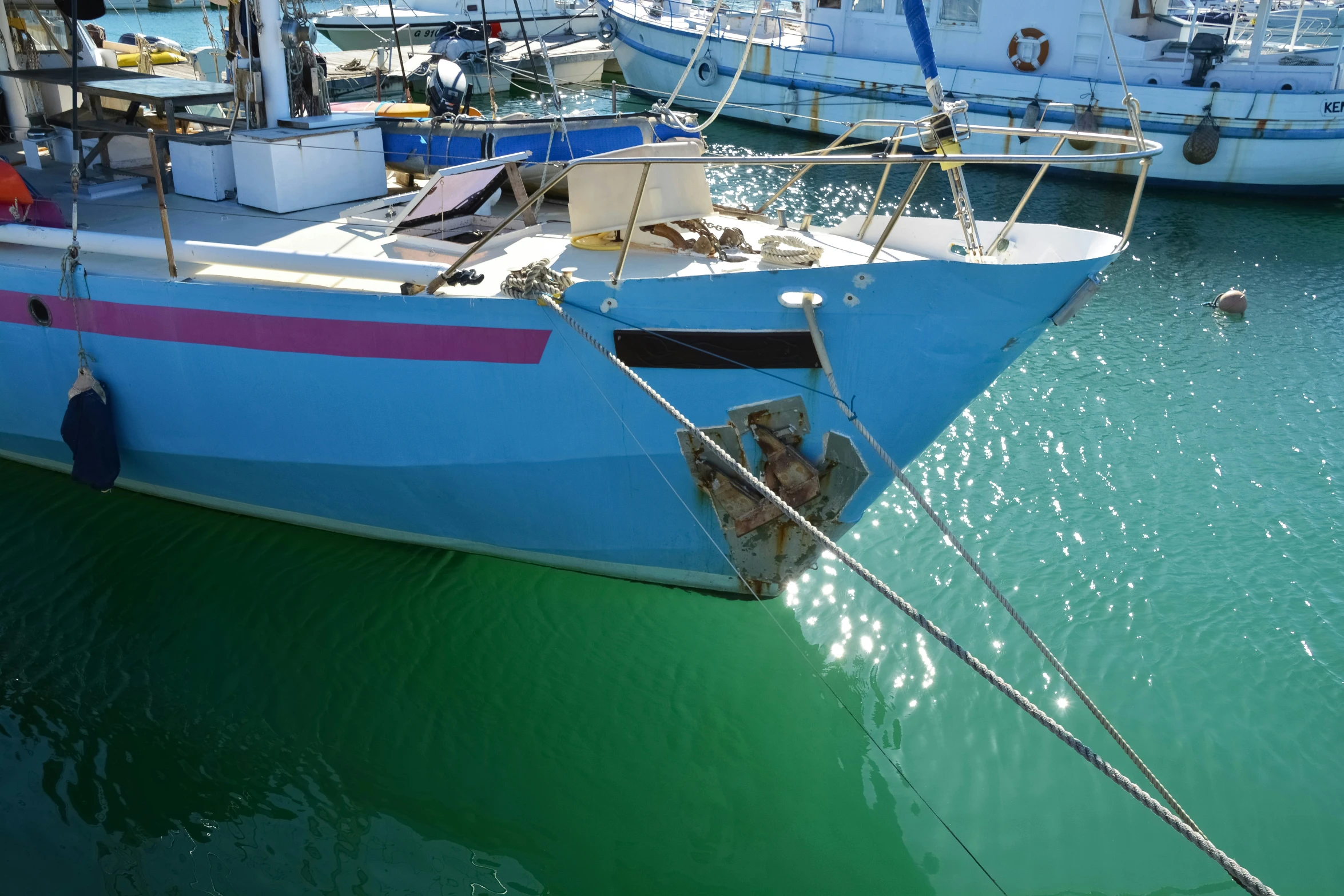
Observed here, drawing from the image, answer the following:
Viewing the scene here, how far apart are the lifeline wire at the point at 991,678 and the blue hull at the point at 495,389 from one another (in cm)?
23

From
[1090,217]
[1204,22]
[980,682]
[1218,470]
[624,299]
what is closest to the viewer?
[624,299]

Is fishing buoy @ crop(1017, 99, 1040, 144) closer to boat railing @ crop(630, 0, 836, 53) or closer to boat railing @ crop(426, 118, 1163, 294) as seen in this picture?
boat railing @ crop(630, 0, 836, 53)

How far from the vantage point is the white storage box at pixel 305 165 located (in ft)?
25.0

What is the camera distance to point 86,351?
6.84 m

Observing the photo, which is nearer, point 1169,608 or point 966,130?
point 966,130

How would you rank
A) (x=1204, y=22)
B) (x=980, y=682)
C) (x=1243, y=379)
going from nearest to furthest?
(x=980, y=682) → (x=1243, y=379) → (x=1204, y=22)

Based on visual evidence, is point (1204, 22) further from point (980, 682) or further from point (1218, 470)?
point (980, 682)

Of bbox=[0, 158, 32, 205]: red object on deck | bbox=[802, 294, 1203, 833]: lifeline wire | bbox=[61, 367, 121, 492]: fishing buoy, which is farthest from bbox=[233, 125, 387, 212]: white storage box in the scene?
bbox=[802, 294, 1203, 833]: lifeline wire

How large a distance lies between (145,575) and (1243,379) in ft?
37.4

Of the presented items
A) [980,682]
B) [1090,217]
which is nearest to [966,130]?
[980,682]

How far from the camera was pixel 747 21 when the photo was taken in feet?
82.0

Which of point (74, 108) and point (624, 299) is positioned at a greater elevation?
point (74, 108)

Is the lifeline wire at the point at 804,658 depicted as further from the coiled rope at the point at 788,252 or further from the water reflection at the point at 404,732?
the coiled rope at the point at 788,252

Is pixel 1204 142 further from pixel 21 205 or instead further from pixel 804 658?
pixel 21 205
